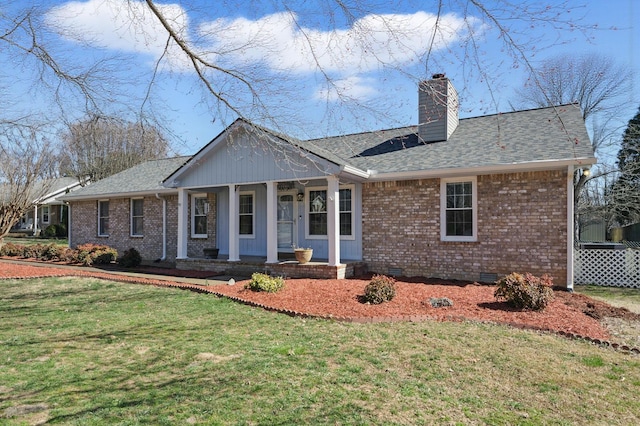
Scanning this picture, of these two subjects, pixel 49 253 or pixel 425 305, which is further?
pixel 49 253

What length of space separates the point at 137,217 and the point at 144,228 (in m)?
0.77

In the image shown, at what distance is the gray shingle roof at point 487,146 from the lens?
35.5ft

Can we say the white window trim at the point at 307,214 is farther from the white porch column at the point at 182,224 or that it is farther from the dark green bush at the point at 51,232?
the dark green bush at the point at 51,232

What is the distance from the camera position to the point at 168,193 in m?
16.9

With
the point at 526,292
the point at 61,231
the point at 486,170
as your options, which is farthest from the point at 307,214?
the point at 61,231

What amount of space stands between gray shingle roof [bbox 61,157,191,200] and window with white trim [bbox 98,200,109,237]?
0.67 metres

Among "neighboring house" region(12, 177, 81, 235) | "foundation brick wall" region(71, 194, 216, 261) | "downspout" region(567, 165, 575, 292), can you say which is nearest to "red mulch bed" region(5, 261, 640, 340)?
"downspout" region(567, 165, 575, 292)

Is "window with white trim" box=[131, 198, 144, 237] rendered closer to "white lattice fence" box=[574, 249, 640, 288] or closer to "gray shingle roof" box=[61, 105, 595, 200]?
"gray shingle roof" box=[61, 105, 595, 200]

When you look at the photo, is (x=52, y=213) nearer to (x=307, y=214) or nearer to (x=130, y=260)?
(x=130, y=260)

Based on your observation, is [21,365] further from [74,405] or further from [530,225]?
[530,225]

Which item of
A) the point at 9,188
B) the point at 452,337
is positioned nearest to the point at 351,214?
the point at 452,337

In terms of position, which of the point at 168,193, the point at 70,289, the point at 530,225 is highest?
the point at 168,193

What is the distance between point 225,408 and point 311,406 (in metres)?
0.79

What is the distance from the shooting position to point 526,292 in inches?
306
